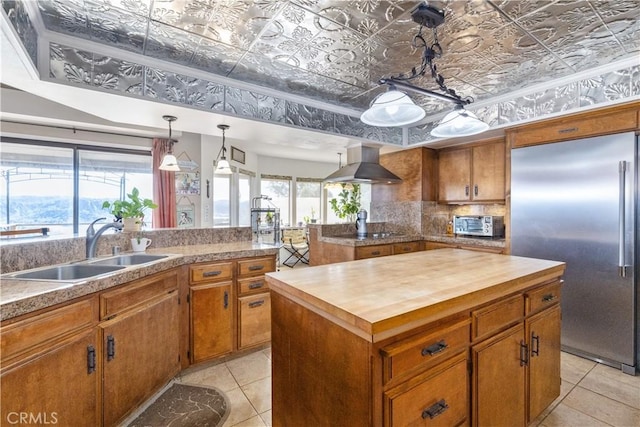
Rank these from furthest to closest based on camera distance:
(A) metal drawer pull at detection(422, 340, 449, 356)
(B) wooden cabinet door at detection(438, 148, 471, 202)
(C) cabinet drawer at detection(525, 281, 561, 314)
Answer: (B) wooden cabinet door at detection(438, 148, 471, 202)
(C) cabinet drawer at detection(525, 281, 561, 314)
(A) metal drawer pull at detection(422, 340, 449, 356)

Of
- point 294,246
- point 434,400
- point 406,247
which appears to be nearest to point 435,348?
point 434,400

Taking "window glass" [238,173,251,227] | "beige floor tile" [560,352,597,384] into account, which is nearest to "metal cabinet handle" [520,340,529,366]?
"beige floor tile" [560,352,597,384]

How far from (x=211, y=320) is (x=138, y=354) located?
2.04ft

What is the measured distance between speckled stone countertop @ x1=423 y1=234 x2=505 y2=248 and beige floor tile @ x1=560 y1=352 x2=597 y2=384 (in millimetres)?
1202

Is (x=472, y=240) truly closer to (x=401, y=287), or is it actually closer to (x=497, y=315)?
(x=497, y=315)

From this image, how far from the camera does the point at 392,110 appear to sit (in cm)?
173

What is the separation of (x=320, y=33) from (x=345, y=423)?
2306mm

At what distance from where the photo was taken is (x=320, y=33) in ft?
6.87

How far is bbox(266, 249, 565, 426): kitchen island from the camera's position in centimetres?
106

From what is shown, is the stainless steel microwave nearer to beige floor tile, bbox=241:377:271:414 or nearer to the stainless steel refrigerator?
the stainless steel refrigerator

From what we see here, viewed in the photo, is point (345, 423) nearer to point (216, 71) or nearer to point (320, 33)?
point (320, 33)

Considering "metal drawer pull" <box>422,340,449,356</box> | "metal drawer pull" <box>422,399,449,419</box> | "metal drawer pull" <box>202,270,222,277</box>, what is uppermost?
"metal drawer pull" <box>202,270,222,277</box>

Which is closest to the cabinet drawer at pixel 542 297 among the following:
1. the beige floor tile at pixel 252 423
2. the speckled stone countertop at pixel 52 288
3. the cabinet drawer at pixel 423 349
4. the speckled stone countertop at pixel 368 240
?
the cabinet drawer at pixel 423 349

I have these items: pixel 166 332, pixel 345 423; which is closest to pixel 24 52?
pixel 166 332
